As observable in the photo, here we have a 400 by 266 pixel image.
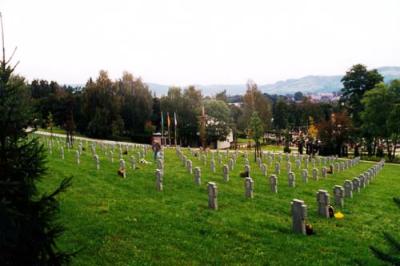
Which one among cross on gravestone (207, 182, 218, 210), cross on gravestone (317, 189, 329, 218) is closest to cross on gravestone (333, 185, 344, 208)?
cross on gravestone (317, 189, 329, 218)

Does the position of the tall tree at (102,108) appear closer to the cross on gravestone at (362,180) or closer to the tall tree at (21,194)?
the cross on gravestone at (362,180)

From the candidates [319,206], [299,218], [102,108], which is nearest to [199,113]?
[102,108]

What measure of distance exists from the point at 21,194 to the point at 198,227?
6.45 meters

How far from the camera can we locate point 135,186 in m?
17.8

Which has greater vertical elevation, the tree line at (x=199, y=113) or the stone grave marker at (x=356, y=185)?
the tree line at (x=199, y=113)

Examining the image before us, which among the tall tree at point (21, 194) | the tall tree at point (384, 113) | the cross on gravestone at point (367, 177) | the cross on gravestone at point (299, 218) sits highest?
the tall tree at point (384, 113)

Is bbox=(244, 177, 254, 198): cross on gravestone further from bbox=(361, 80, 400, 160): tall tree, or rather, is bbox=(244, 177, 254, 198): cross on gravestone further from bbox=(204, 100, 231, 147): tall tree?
bbox=(204, 100, 231, 147): tall tree

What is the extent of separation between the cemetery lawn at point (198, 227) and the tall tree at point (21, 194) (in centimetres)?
80

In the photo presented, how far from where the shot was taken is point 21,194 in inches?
237

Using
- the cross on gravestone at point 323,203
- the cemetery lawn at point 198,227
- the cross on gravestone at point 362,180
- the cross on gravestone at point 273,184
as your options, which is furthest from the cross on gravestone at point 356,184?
the cross on gravestone at point 323,203

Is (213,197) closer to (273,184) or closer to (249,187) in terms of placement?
(249,187)

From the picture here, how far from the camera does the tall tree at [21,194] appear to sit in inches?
222

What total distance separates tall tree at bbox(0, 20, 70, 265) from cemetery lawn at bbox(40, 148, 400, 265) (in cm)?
80

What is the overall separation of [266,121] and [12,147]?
2978 inches
